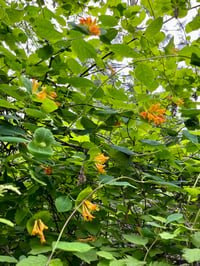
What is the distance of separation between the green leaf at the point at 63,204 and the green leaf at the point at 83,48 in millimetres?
345

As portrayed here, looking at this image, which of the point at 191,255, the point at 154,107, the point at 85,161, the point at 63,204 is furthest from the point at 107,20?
the point at 191,255

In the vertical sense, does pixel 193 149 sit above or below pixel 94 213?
above

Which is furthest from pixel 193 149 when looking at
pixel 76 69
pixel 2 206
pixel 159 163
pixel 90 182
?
pixel 2 206

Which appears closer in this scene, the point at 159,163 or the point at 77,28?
the point at 77,28

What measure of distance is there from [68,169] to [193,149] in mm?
394

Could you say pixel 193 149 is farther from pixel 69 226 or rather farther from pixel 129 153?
pixel 69 226

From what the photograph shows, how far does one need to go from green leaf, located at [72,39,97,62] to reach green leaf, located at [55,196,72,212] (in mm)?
345

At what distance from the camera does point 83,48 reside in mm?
603

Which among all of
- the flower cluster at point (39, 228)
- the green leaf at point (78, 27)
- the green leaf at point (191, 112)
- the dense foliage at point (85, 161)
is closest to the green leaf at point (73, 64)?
the dense foliage at point (85, 161)

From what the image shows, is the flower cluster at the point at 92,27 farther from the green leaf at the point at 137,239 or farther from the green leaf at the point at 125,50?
the green leaf at the point at 137,239

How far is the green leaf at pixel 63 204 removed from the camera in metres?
0.51

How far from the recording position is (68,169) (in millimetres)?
658

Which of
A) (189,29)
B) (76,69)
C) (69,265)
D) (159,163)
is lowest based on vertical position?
(69,265)

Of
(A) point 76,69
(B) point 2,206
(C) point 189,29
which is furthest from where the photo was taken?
(C) point 189,29
